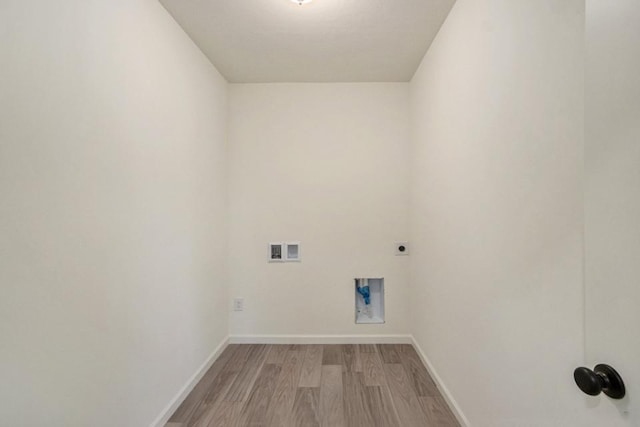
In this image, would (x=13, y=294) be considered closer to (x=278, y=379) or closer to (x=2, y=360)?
(x=2, y=360)

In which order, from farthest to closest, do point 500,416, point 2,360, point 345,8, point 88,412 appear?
point 345,8, point 500,416, point 88,412, point 2,360

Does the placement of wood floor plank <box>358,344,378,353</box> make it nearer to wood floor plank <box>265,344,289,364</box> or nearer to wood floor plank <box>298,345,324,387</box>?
wood floor plank <box>298,345,324,387</box>

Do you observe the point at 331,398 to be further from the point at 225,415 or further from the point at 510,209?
the point at 510,209

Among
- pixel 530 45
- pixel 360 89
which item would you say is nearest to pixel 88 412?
pixel 530 45

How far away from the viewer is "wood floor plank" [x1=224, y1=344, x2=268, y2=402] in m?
2.24

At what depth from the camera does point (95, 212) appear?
53.9 inches

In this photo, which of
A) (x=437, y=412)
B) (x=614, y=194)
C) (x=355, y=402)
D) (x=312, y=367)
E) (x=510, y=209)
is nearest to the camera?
(x=614, y=194)

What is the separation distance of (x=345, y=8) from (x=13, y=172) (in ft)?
6.12

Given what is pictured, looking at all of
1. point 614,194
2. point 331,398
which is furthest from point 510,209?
point 331,398

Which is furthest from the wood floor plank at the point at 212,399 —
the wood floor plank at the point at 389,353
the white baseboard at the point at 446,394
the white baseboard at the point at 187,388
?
the white baseboard at the point at 446,394

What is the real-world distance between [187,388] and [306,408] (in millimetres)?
861

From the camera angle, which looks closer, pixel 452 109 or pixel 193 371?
pixel 452 109

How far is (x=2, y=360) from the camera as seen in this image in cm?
97

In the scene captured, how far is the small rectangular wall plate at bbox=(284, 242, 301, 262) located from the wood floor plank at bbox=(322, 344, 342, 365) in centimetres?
88
